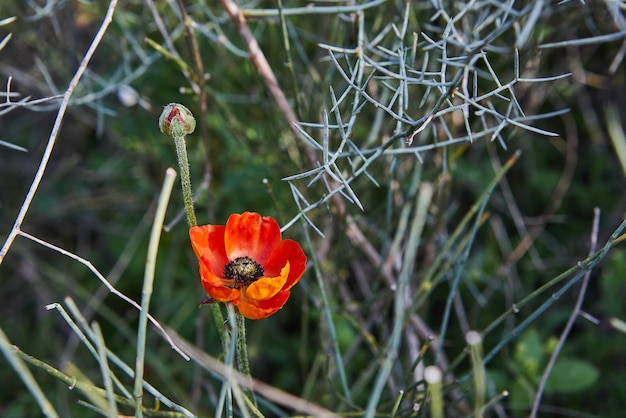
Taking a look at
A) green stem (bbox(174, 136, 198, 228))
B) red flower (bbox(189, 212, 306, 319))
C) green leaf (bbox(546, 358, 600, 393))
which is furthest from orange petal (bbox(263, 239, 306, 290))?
green leaf (bbox(546, 358, 600, 393))

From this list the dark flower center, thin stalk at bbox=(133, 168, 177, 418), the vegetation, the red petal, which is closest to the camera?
thin stalk at bbox=(133, 168, 177, 418)

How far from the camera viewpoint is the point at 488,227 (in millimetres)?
1835

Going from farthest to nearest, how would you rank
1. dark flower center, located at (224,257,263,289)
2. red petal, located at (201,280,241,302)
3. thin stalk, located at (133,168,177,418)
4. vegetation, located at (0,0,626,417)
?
vegetation, located at (0,0,626,417) → dark flower center, located at (224,257,263,289) → red petal, located at (201,280,241,302) → thin stalk, located at (133,168,177,418)

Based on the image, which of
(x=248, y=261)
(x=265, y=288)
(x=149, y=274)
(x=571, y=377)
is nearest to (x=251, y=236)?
(x=248, y=261)

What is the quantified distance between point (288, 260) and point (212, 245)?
0.34ft

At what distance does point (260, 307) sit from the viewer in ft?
2.72

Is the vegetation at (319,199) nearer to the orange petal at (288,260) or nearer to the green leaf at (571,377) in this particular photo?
the green leaf at (571,377)

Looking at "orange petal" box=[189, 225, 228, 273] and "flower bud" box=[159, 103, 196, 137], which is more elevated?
"flower bud" box=[159, 103, 196, 137]

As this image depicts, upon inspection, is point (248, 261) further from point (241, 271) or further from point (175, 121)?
point (175, 121)

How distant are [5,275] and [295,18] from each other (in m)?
1.05

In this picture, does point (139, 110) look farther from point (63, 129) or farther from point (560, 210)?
point (560, 210)

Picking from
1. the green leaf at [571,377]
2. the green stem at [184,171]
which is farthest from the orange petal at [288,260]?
the green leaf at [571,377]

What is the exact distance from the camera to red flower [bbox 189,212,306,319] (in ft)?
2.72

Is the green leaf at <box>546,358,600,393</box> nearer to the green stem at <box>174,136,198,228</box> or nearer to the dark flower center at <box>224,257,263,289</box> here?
the dark flower center at <box>224,257,263,289</box>
